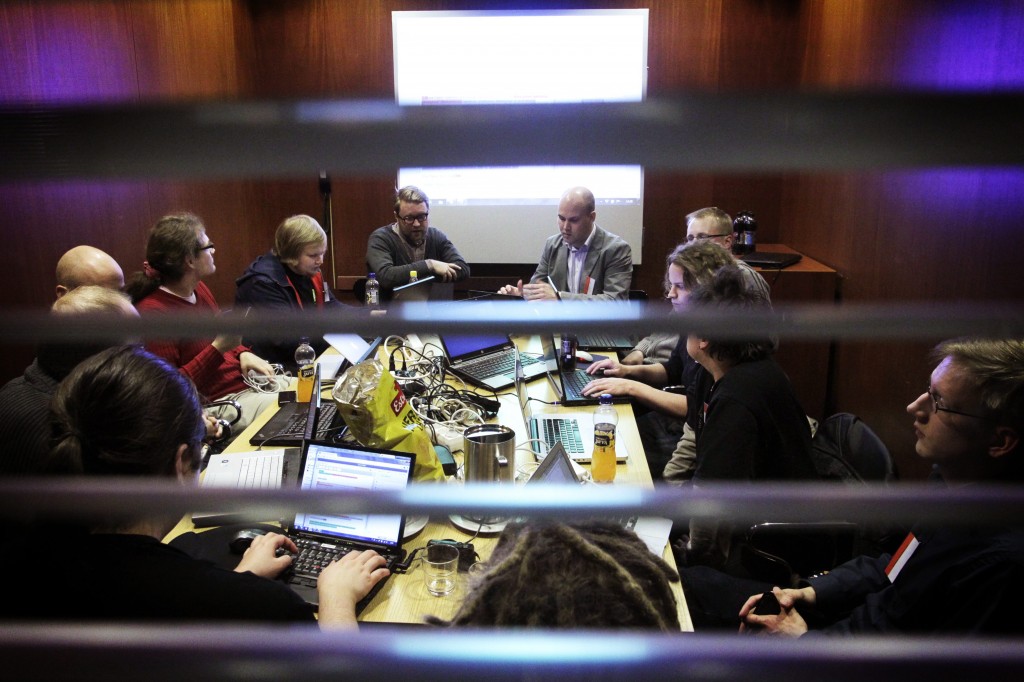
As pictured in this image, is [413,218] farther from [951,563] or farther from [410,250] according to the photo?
[951,563]

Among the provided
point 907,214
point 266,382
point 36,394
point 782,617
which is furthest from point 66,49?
point 907,214

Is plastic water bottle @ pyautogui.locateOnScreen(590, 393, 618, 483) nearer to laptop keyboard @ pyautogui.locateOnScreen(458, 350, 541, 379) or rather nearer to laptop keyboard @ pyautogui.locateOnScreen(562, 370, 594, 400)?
laptop keyboard @ pyautogui.locateOnScreen(562, 370, 594, 400)

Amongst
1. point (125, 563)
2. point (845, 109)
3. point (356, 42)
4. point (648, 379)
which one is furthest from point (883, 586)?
point (356, 42)

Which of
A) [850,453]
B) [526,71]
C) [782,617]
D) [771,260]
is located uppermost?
[526,71]

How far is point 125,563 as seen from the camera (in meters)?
1.37

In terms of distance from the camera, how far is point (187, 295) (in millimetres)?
3312

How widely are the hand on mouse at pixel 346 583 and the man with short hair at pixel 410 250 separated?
2.90 metres

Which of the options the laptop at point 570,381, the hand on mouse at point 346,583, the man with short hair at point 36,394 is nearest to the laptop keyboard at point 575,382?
the laptop at point 570,381

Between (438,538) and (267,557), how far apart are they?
41 cm

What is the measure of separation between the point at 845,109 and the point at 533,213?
16.3 feet

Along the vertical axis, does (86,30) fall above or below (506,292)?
above

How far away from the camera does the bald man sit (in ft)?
9.45

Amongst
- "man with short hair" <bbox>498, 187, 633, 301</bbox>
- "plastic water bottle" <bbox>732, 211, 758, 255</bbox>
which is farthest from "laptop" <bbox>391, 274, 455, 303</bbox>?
"plastic water bottle" <bbox>732, 211, 758, 255</bbox>

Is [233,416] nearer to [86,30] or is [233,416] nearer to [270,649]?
[86,30]
